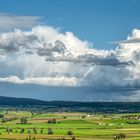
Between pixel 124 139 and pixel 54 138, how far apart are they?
29.3m

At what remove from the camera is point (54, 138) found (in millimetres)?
195500

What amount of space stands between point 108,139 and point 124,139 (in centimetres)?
861

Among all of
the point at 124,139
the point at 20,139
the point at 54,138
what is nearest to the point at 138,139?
the point at 124,139

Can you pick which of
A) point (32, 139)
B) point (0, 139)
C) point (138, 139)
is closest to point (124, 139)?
point (138, 139)

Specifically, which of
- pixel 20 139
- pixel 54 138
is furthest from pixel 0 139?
pixel 54 138

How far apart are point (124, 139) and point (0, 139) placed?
5115 cm

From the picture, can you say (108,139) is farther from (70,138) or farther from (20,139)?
(20,139)

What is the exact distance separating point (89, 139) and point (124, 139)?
17.9 meters

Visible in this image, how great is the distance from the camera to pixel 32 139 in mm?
196000

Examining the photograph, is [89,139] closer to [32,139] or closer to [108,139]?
[108,139]

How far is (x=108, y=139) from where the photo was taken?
7667 inches

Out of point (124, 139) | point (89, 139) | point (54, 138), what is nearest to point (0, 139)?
point (54, 138)

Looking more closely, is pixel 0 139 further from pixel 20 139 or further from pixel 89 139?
pixel 89 139

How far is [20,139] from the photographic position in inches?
7628
